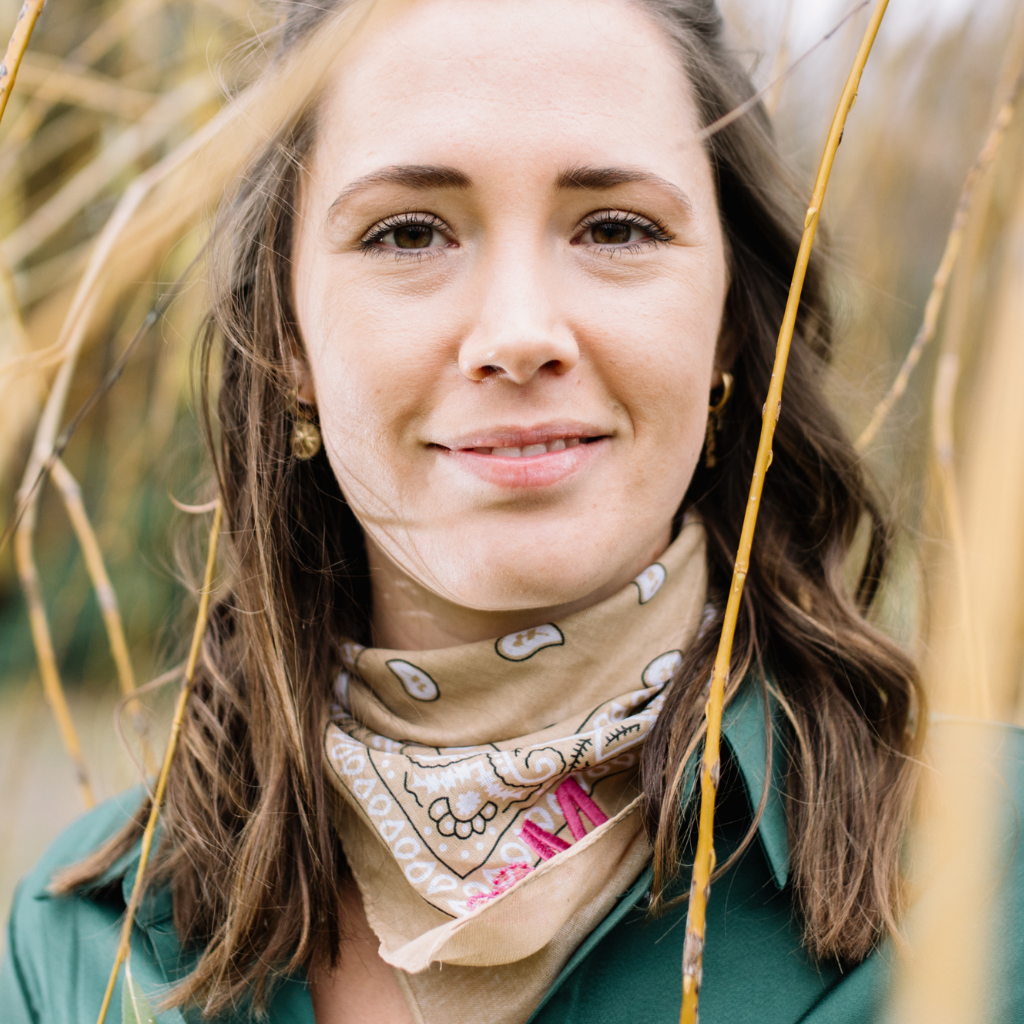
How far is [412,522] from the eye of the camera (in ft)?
3.74

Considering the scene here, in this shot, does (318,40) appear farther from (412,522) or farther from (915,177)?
(915,177)

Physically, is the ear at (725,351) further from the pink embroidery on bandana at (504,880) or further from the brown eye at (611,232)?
the pink embroidery on bandana at (504,880)

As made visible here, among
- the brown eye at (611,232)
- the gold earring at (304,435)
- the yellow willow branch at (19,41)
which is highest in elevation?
the yellow willow branch at (19,41)

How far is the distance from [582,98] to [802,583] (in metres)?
0.71

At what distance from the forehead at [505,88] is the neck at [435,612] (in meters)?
0.53

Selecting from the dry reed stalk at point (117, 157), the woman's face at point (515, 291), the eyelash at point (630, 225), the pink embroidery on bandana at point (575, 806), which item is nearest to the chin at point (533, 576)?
the woman's face at point (515, 291)

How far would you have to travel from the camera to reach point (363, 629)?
57.9 inches

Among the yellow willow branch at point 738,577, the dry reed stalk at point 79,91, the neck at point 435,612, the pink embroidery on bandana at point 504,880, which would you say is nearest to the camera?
the yellow willow branch at point 738,577

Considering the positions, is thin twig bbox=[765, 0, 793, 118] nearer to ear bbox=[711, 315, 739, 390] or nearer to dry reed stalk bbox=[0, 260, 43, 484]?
ear bbox=[711, 315, 739, 390]

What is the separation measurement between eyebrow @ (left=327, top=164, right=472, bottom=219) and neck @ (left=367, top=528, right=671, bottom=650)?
1.71 feet

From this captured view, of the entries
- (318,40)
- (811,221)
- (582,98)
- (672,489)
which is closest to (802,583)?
(672,489)

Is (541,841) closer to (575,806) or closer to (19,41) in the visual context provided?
→ (575,806)

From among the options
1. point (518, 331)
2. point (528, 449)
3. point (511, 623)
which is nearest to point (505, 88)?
point (518, 331)

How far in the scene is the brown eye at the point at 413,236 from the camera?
1.12m
